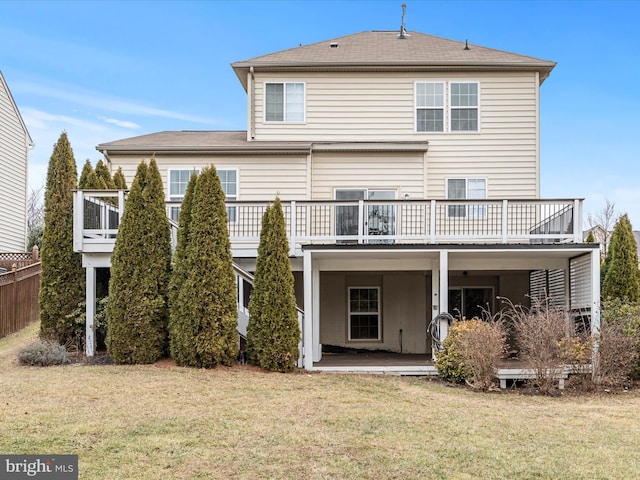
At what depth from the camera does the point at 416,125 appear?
59.4 ft

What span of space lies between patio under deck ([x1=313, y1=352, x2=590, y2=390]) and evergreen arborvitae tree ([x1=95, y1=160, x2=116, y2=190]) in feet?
22.2

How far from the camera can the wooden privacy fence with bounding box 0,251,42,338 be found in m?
17.2

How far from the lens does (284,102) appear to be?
18.2 m

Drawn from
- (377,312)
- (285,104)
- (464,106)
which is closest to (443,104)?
(464,106)

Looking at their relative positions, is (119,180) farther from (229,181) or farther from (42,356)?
(42,356)

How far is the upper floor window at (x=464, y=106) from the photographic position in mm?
18000

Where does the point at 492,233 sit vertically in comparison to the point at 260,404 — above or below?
above

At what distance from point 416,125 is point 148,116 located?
13878mm

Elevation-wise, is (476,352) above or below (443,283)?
below

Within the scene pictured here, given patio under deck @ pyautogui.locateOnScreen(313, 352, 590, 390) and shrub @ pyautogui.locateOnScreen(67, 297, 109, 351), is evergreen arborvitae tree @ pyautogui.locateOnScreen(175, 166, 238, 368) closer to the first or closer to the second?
patio under deck @ pyautogui.locateOnScreen(313, 352, 590, 390)

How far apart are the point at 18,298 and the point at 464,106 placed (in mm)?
13541

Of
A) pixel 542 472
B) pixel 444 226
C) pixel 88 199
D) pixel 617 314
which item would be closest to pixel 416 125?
pixel 444 226

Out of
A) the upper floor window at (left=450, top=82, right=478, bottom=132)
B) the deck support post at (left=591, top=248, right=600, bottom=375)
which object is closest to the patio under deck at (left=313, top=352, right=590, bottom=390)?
the deck support post at (left=591, top=248, right=600, bottom=375)

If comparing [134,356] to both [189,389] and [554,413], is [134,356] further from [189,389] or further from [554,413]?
[554,413]
